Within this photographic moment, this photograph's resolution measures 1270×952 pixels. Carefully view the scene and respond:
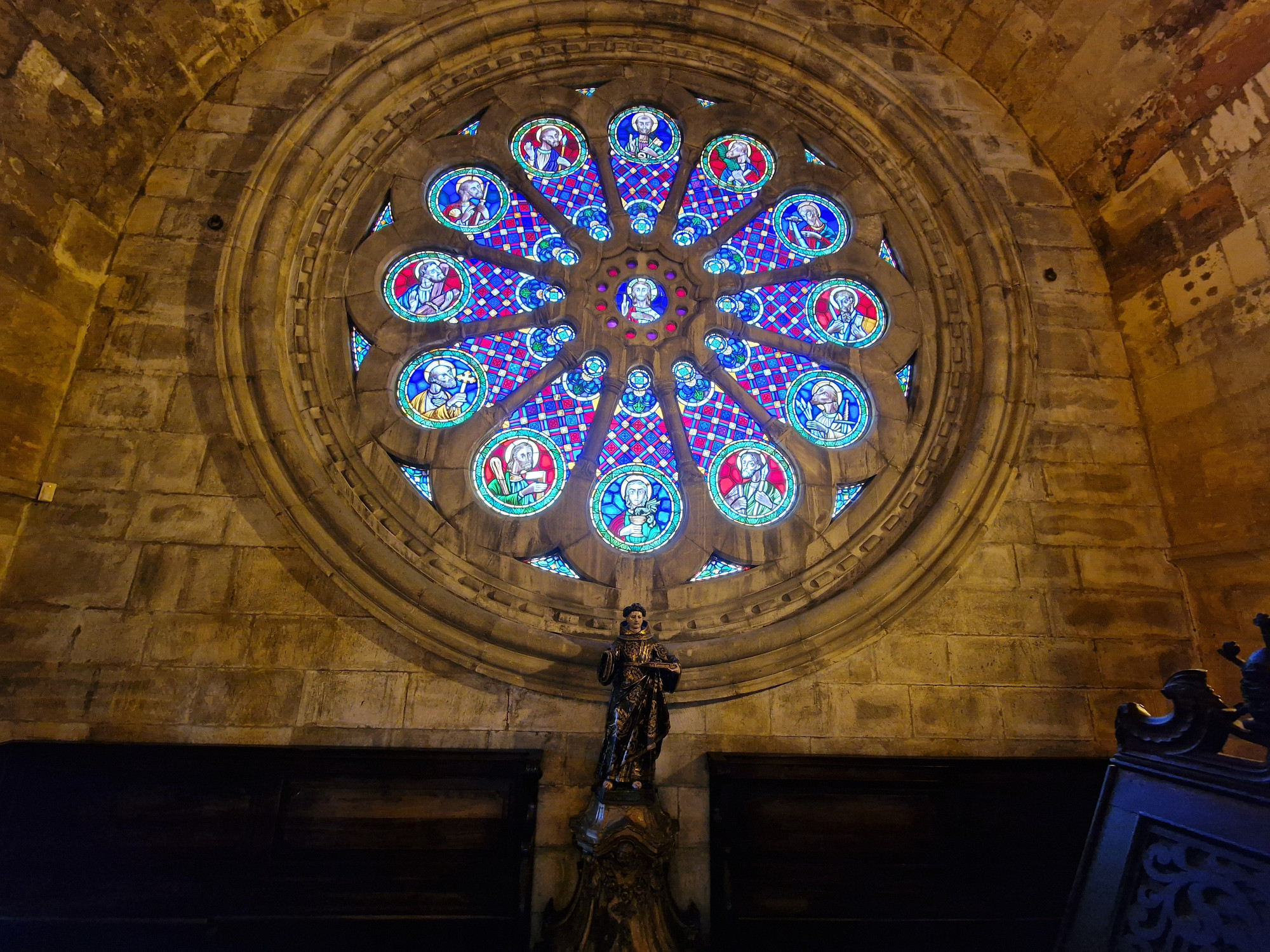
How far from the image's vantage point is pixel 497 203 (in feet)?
16.7

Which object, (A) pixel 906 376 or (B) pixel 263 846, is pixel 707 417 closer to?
(A) pixel 906 376

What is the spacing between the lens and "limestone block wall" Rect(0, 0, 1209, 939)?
144 inches

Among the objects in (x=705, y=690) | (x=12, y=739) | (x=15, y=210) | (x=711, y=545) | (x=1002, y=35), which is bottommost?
(x=12, y=739)

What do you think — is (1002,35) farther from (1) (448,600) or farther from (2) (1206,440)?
(1) (448,600)

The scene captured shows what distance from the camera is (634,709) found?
11.0ft

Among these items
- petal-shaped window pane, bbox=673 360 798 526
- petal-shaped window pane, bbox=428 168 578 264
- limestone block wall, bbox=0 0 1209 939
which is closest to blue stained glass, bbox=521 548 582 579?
limestone block wall, bbox=0 0 1209 939

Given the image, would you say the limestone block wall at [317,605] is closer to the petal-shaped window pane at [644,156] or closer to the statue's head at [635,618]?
the statue's head at [635,618]

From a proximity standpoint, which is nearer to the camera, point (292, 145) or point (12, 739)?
point (12, 739)

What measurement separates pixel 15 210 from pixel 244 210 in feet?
3.71

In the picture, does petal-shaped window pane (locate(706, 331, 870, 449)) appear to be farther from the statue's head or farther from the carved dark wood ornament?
the statue's head

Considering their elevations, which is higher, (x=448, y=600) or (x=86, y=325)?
(x=86, y=325)

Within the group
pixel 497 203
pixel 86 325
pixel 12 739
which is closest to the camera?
pixel 12 739

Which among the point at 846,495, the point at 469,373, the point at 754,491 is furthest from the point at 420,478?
the point at 846,495

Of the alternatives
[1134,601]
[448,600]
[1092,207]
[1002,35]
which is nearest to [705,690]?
[448,600]
